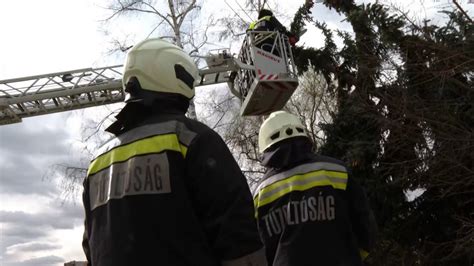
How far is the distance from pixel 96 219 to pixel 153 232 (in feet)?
1.08

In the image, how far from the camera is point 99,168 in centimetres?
194

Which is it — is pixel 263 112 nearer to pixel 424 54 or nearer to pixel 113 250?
pixel 424 54

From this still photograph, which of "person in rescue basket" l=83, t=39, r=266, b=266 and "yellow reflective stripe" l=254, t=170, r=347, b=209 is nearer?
"person in rescue basket" l=83, t=39, r=266, b=266

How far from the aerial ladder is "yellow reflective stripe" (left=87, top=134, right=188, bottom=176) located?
6.80m

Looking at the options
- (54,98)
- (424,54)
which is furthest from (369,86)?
(54,98)

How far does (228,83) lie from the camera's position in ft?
36.7

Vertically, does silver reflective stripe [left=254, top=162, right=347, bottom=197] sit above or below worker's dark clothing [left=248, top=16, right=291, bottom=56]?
below

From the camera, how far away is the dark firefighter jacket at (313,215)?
2.98 metres

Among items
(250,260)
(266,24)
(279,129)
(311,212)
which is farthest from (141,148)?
(266,24)

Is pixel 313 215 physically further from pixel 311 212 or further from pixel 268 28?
pixel 268 28

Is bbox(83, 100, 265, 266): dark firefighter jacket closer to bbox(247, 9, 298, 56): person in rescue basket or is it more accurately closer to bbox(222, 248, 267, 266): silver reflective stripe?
bbox(222, 248, 267, 266): silver reflective stripe

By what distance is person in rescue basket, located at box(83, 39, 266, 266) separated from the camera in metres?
1.62

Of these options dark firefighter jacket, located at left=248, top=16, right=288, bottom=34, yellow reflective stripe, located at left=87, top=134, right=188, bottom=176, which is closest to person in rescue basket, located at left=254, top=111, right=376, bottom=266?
yellow reflective stripe, located at left=87, top=134, right=188, bottom=176

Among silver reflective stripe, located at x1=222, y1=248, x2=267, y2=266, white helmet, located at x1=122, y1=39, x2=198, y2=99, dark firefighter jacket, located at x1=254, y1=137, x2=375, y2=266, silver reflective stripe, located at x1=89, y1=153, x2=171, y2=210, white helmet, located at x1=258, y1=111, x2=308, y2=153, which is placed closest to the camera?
silver reflective stripe, located at x1=222, y1=248, x2=267, y2=266
